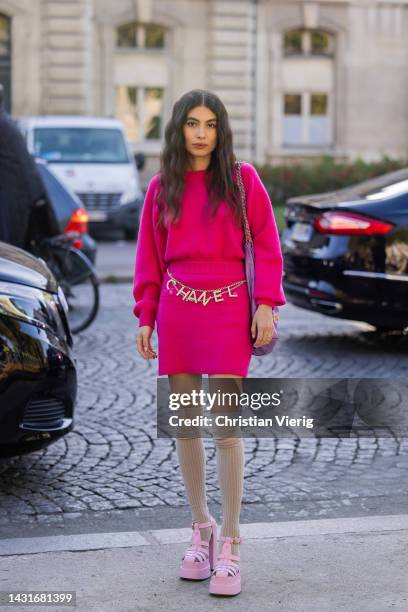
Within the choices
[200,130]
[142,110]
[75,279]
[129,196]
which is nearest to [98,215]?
[129,196]

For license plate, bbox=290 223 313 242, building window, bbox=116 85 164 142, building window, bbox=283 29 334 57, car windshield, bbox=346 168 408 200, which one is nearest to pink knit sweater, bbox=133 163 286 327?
license plate, bbox=290 223 313 242

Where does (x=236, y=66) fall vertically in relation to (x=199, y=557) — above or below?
above

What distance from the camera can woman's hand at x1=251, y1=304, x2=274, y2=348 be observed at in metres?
4.16

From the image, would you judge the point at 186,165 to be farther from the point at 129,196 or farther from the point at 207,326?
the point at 129,196

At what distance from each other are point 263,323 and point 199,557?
0.81 meters

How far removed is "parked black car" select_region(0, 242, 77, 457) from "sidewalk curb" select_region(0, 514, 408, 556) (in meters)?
0.63

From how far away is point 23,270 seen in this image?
19.0 feet

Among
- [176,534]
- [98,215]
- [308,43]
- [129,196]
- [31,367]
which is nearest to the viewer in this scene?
[176,534]

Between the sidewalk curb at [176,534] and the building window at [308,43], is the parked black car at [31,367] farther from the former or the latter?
the building window at [308,43]

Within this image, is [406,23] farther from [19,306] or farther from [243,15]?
[19,306]

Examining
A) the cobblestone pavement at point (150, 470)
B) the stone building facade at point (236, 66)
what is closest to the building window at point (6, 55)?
the stone building facade at point (236, 66)

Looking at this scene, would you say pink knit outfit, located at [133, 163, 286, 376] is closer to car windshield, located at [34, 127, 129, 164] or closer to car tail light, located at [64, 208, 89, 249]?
car tail light, located at [64, 208, 89, 249]

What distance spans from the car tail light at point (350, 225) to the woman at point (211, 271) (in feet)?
15.7

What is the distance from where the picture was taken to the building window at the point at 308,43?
1251 inches
